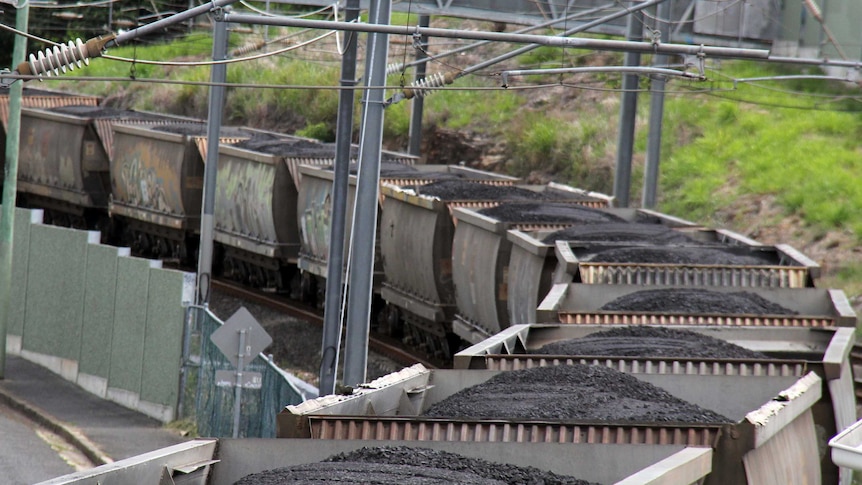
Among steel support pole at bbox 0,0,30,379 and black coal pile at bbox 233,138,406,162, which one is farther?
black coal pile at bbox 233,138,406,162

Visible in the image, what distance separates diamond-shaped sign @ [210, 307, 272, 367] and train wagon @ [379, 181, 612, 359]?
614cm

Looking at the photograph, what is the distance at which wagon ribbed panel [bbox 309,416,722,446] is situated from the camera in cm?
604

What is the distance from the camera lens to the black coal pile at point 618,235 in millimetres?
15969

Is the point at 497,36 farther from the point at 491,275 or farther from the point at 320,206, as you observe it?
the point at 320,206

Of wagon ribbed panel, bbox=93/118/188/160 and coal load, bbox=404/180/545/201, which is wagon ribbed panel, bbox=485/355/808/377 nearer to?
coal load, bbox=404/180/545/201

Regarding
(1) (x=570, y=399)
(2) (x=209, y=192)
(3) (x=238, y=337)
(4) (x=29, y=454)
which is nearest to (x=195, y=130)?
(2) (x=209, y=192)

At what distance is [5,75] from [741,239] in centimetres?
1008

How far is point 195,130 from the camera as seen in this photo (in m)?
30.0

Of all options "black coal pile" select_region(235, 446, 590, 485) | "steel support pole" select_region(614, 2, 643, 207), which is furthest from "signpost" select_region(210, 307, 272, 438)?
"steel support pole" select_region(614, 2, 643, 207)

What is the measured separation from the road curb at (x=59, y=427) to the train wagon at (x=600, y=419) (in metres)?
7.33

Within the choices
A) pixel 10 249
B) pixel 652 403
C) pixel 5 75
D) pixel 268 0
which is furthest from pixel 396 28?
pixel 268 0

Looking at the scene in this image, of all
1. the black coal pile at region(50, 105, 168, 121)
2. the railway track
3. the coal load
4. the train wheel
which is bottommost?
the railway track

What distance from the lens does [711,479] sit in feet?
19.4

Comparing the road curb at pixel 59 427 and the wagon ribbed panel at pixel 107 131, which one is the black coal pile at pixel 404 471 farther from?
the wagon ribbed panel at pixel 107 131
